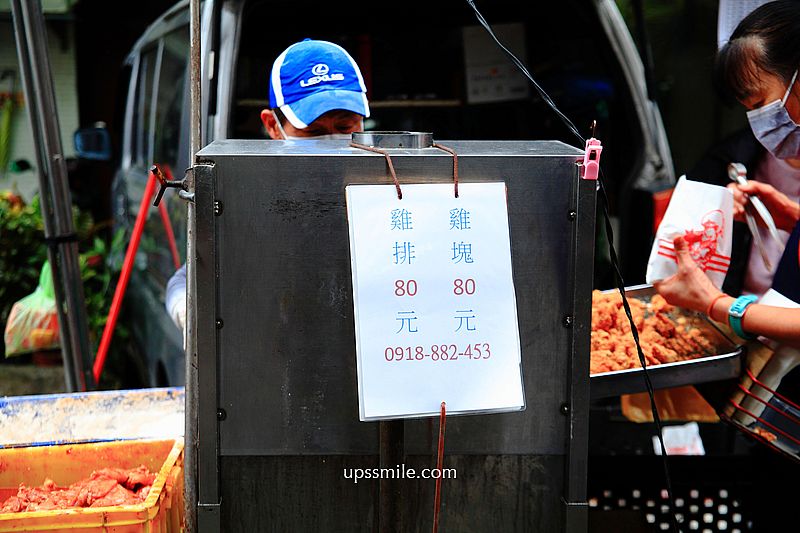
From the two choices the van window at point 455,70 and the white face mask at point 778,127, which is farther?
the van window at point 455,70

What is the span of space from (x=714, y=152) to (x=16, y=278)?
453 centimetres

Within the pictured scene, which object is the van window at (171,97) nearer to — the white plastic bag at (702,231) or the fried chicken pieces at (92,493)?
the fried chicken pieces at (92,493)

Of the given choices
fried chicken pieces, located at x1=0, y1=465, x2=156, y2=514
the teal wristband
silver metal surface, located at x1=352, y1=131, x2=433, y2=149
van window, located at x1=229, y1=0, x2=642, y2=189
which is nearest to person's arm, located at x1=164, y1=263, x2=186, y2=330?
fried chicken pieces, located at x1=0, y1=465, x2=156, y2=514

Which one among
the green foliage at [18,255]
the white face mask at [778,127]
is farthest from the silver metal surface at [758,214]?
the green foliage at [18,255]

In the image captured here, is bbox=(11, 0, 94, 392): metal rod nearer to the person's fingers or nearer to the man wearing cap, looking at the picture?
the man wearing cap

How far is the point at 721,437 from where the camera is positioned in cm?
503

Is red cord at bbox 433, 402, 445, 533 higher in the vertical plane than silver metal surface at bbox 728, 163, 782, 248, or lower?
lower

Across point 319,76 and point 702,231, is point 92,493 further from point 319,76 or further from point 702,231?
point 702,231

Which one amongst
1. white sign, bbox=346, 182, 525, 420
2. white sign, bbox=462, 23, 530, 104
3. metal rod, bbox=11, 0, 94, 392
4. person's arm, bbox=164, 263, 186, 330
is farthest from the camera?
white sign, bbox=462, 23, 530, 104

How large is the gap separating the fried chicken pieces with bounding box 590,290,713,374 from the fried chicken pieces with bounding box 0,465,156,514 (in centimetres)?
125

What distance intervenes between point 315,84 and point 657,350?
4.61 ft

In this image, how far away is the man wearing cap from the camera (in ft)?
9.92

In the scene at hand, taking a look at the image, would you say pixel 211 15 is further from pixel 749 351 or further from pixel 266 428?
pixel 749 351

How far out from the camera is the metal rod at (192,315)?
76.9 inches
